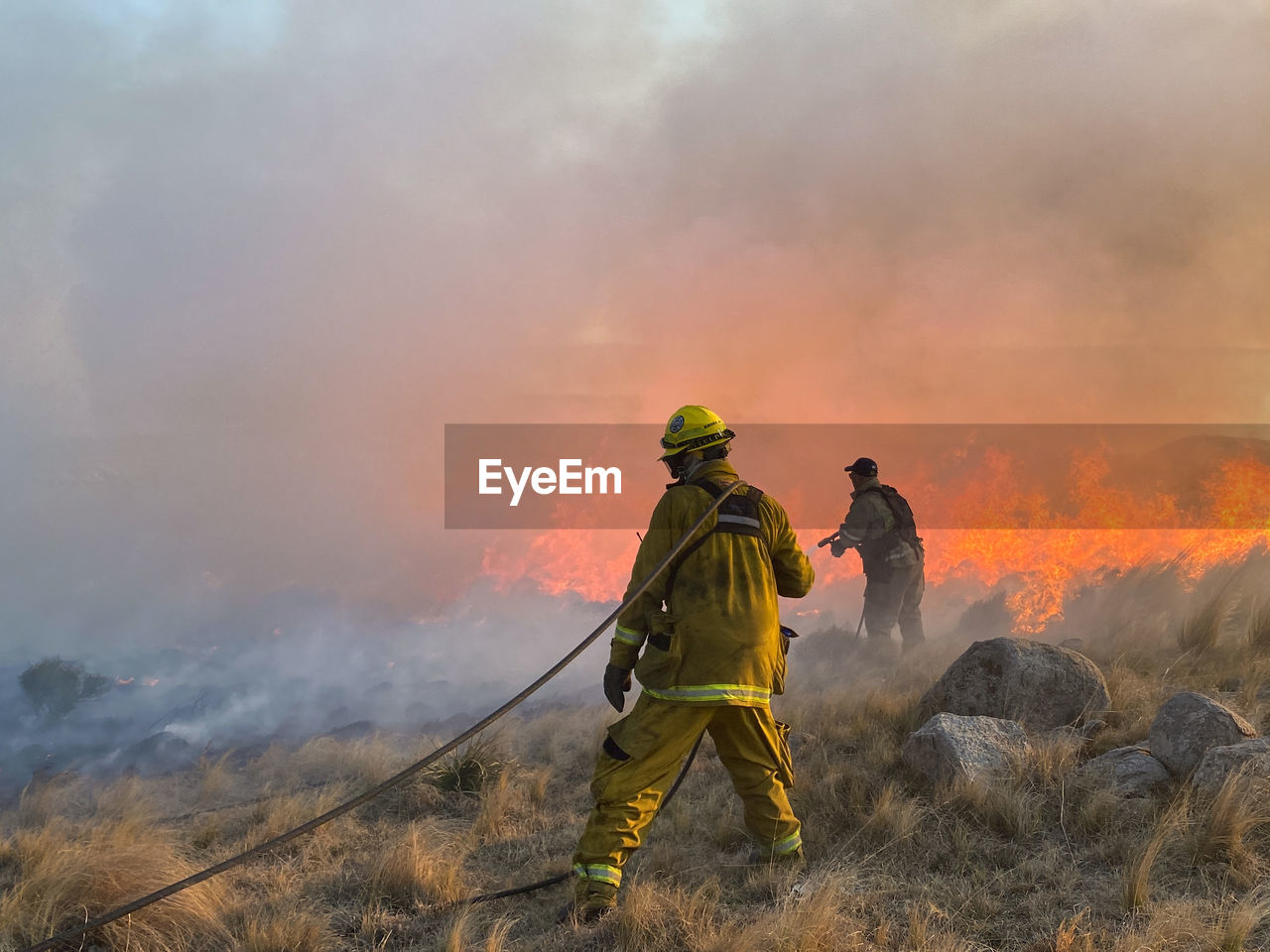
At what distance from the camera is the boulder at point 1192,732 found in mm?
5258

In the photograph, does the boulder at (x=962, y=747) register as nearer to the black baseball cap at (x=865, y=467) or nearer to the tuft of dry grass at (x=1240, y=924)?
the tuft of dry grass at (x=1240, y=924)

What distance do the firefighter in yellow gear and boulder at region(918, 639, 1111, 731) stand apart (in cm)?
A: 274

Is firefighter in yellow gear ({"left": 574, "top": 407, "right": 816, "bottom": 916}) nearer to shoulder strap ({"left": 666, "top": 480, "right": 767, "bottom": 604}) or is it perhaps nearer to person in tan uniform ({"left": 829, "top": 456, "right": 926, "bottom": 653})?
shoulder strap ({"left": 666, "top": 480, "right": 767, "bottom": 604})

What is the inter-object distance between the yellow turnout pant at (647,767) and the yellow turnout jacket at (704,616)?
0.13 m

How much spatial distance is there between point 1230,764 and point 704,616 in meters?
3.57

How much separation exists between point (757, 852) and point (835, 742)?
233cm

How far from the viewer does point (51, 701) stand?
41031mm

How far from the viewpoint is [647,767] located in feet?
13.6

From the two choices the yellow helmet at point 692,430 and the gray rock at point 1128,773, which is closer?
the yellow helmet at point 692,430

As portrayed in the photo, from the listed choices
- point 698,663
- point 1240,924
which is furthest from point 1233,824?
point 698,663

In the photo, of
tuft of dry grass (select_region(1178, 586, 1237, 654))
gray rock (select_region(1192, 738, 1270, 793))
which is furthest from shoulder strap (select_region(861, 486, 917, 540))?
gray rock (select_region(1192, 738, 1270, 793))

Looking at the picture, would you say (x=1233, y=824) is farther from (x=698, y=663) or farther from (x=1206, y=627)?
(x=1206, y=627)

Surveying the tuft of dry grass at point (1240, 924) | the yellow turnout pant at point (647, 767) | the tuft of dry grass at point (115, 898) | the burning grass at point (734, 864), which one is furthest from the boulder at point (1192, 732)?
the tuft of dry grass at point (115, 898)

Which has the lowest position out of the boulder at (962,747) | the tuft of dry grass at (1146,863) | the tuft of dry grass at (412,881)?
the tuft of dry grass at (412,881)
